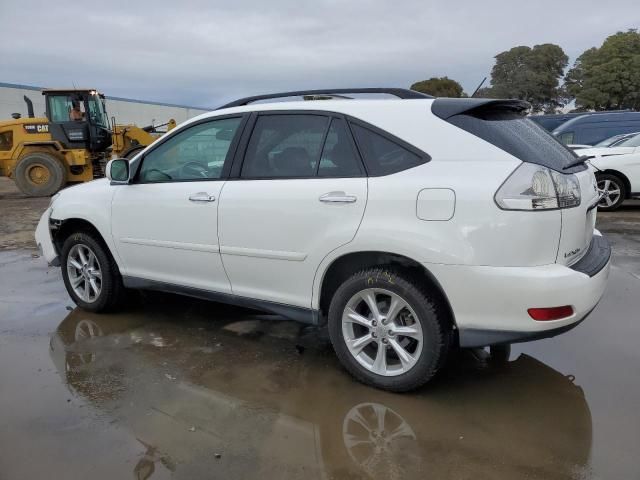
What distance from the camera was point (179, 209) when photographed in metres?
3.86

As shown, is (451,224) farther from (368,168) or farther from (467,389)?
(467,389)

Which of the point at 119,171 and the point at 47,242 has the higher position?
the point at 119,171

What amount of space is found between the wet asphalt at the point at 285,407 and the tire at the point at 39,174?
1121 cm

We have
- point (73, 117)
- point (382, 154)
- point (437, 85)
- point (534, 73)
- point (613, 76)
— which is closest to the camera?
point (382, 154)

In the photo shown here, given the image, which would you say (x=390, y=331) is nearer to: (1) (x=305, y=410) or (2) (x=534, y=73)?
(1) (x=305, y=410)

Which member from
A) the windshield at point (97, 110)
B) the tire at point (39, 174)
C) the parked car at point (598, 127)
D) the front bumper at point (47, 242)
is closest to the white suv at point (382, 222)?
the front bumper at point (47, 242)

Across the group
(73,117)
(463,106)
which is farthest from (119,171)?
(73,117)

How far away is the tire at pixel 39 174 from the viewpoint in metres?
14.3

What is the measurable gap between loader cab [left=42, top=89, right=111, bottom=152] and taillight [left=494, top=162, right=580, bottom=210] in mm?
14339

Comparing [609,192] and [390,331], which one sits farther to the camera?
[609,192]

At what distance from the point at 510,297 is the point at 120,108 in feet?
128

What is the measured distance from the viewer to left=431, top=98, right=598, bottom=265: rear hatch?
9.25 feet

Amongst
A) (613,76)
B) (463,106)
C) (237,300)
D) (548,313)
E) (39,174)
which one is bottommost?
(39,174)

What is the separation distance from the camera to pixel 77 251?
15.4 ft
